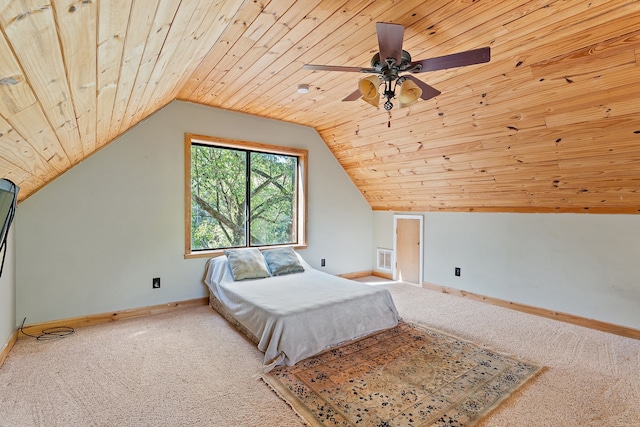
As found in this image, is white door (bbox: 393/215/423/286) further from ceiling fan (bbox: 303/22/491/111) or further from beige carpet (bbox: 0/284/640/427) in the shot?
ceiling fan (bbox: 303/22/491/111)

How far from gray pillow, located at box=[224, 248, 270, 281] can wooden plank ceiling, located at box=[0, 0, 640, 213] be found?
71.8 inches

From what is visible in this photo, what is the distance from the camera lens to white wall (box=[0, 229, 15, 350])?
260 cm

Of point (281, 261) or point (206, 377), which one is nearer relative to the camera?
point (206, 377)

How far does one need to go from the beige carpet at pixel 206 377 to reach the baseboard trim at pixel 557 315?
0.40 ft

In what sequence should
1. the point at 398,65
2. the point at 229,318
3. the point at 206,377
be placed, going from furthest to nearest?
the point at 229,318
the point at 206,377
the point at 398,65

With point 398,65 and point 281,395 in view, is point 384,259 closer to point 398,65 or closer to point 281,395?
point 281,395

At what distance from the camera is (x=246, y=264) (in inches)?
151

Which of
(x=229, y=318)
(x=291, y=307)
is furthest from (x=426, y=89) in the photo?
(x=229, y=318)

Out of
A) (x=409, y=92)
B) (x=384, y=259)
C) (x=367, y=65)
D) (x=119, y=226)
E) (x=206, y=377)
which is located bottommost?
(x=206, y=377)

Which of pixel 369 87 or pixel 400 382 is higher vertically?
pixel 369 87

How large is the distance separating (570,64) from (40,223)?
4.77 m

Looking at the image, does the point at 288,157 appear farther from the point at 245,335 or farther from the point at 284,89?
the point at 245,335

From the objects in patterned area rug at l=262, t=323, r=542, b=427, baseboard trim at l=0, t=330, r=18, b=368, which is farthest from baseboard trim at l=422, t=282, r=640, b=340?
baseboard trim at l=0, t=330, r=18, b=368

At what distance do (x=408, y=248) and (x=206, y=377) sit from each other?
370cm
